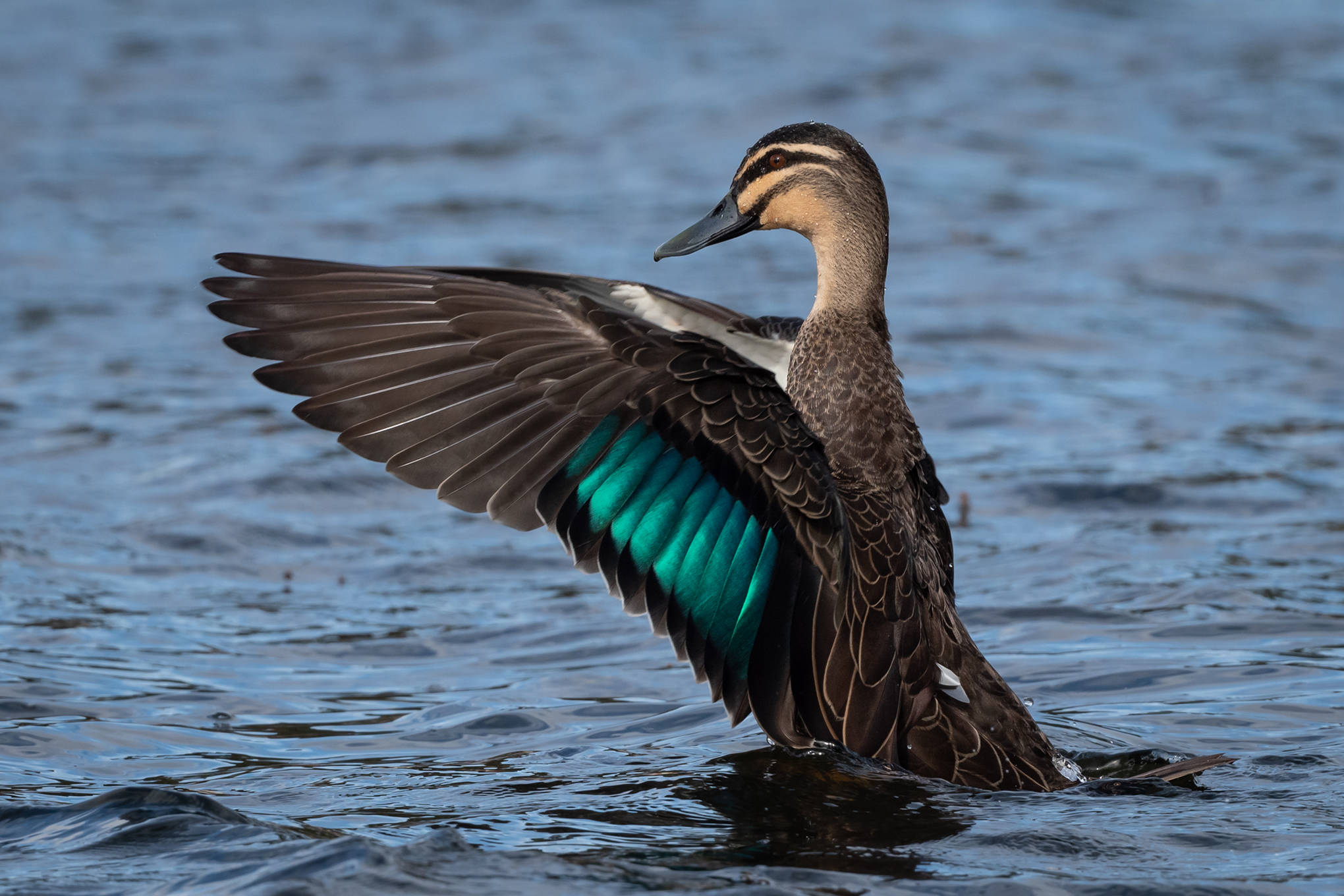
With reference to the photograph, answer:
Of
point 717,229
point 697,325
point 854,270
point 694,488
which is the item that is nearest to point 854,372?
point 854,270

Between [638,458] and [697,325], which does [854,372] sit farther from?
[697,325]

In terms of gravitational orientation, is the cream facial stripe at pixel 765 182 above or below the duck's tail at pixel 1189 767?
above

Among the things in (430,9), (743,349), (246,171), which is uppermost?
(430,9)

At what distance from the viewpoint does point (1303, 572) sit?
25.1 ft

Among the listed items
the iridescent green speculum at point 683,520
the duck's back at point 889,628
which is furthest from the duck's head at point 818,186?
the iridescent green speculum at point 683,520

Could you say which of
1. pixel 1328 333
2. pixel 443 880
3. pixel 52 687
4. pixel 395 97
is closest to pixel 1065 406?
pixel 1328 333

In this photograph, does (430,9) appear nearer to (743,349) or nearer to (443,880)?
(743,349)

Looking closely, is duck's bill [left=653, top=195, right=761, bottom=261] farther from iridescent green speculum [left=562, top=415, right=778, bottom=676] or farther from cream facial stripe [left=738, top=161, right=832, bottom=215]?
iridescent green speculum [left=562, top=415, right=778, bottom=676]

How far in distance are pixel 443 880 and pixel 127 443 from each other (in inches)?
234

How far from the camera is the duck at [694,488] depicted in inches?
195

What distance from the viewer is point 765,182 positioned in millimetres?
5531

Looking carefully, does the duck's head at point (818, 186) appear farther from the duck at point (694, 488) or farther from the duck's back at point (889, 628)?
the duck at point (694, 488)

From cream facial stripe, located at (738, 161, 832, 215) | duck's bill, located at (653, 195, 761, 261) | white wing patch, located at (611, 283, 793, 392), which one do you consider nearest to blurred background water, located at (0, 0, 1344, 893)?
white wing patch, located at (611, 283, 793, 392)

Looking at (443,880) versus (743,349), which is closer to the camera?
(443,880)
